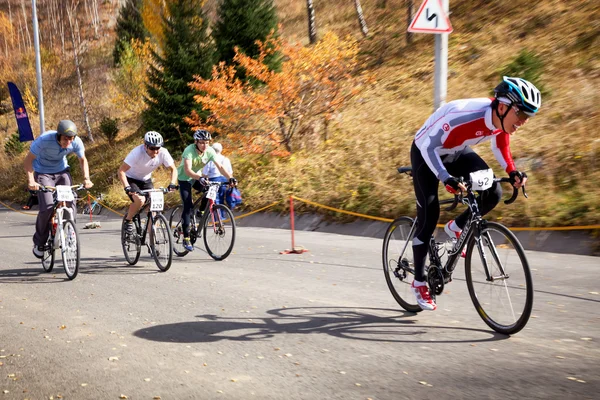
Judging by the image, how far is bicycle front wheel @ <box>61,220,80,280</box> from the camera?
26.8 ft

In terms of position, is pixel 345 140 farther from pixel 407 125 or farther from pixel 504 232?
pixel 504 232

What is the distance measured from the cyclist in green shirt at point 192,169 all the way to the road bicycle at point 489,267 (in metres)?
4.92

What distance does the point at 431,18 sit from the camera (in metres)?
8.79

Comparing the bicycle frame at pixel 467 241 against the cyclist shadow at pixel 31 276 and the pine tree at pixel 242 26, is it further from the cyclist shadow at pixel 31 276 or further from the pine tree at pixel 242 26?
the pine tree at pixel 242 26

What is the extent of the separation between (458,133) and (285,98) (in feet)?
44.5

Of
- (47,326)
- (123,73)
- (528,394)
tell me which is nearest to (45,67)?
(123,73)

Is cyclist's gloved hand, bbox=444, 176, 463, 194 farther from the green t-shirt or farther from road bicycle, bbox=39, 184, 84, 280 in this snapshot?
the green t-shirt

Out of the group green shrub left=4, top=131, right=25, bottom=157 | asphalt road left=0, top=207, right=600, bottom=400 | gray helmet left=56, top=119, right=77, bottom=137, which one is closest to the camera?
asphalt road left=0, top=207, right=600, bottom=400

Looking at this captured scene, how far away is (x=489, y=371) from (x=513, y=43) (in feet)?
66.5

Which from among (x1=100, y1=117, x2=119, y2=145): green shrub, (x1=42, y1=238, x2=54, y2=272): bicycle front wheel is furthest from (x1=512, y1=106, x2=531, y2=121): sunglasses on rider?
(x1=100, y1=117, x2=119, y2=145): green shrub

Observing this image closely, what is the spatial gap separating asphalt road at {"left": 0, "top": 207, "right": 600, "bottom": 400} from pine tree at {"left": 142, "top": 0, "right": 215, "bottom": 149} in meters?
18.9

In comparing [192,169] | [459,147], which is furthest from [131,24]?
[459,147]

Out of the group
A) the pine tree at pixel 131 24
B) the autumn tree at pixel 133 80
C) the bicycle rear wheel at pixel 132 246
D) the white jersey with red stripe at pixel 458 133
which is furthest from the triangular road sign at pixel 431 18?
the pine tree at pixel 131 24

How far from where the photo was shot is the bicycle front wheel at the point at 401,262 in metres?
5.68
